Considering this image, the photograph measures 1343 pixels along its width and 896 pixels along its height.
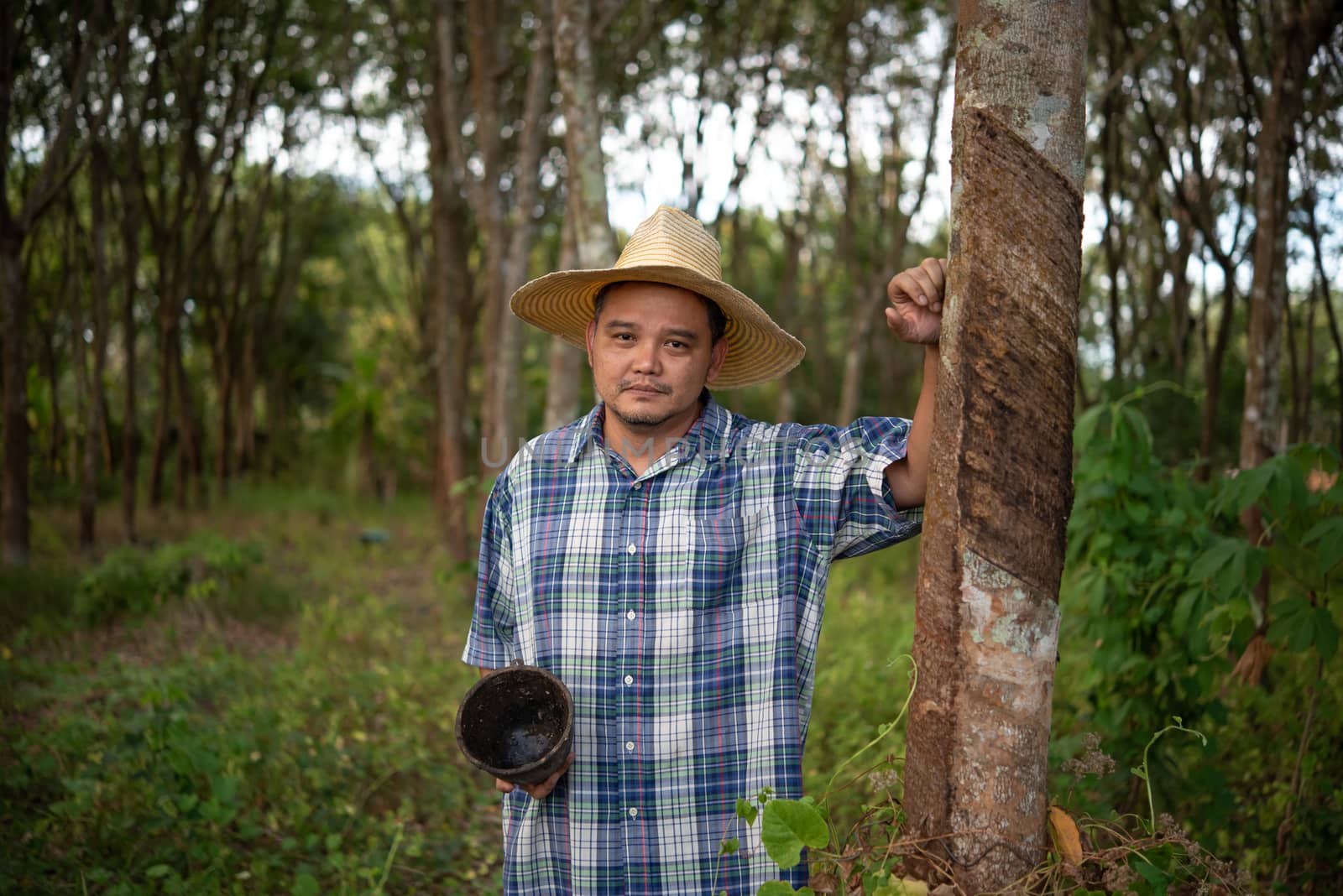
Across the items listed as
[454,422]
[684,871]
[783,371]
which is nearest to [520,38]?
[454,422]

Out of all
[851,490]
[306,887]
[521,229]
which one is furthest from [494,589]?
[521,229]

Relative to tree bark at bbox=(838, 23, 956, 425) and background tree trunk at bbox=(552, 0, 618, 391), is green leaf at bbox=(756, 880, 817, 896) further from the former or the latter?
tree bark at bbox=(838, 23, 956, 425)

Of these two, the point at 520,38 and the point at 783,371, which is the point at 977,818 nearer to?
the point at 783,371

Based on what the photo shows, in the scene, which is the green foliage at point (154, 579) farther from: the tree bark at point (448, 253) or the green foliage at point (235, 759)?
the tree bark at point (448, 253)

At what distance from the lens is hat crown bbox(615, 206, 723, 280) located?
223 centimetres

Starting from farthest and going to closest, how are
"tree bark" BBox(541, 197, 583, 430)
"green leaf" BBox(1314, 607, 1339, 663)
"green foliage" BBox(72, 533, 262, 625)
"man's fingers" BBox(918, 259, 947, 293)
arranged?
"green foliage" BBox(72, 533, 262, 625)
"tree bark" BBox(541, 197, 583, 430)
"green leaf" BBox(1314, 607, 1339, 663)
"man's fingers" BBox(918, 259, 947, 293)

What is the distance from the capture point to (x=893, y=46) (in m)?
13.6

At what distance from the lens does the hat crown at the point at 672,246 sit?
223 centimetres

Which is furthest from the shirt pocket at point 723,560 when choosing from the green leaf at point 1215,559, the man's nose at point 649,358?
the green leaf at point 1215,559

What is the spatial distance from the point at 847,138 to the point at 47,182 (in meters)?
8.40

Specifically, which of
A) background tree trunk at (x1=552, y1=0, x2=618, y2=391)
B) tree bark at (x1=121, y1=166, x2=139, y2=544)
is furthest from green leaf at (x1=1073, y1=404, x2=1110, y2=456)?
tree bark at (x1=121, y1=166, x2=139, y2=544)

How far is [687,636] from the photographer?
2162mm

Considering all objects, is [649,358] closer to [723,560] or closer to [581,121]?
[723,560]

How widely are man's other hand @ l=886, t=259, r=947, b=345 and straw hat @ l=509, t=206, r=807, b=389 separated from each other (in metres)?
0.39
